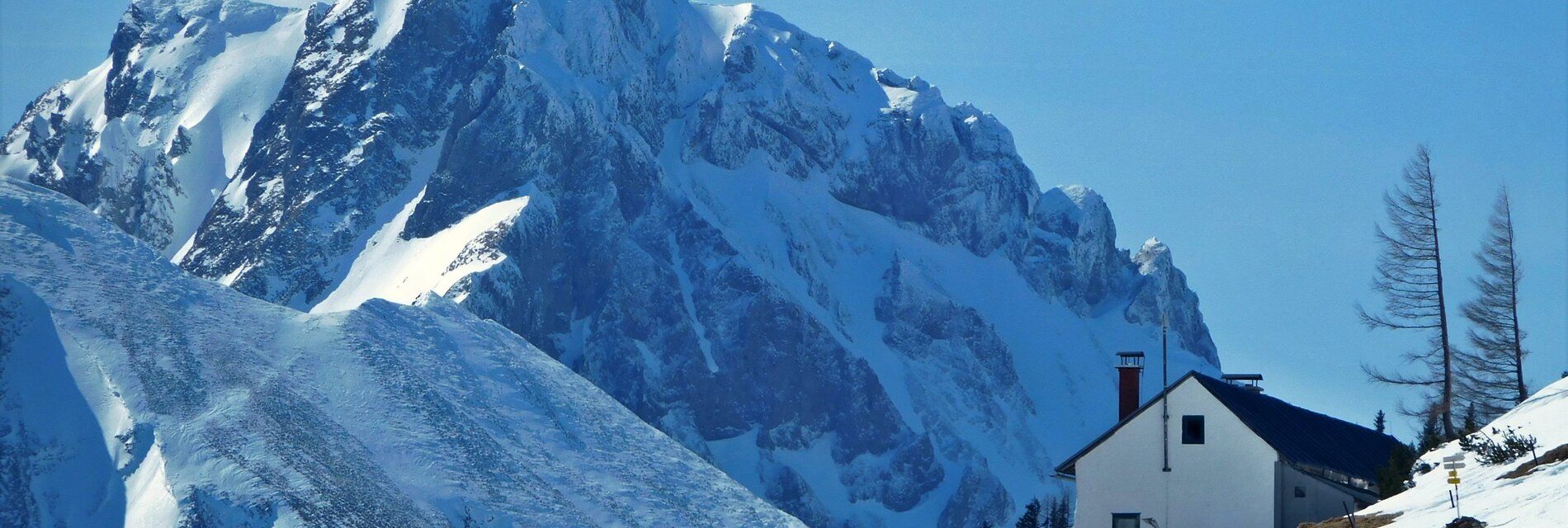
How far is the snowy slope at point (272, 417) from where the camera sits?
2498 inches

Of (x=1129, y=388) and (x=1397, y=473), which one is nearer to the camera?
(x=1397, y=473)

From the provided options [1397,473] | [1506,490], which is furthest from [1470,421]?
[1506,490]

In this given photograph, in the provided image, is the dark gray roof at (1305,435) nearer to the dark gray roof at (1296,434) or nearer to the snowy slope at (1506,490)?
the dark gray roof at (1296,434)

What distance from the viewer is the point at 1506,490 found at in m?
22.4

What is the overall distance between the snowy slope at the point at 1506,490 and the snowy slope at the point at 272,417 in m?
42.2

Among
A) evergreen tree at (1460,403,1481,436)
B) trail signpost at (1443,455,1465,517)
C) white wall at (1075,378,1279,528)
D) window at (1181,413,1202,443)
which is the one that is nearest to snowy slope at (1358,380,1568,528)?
trail signpost at (1443,455,1465,517)

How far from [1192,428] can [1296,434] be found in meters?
2.85

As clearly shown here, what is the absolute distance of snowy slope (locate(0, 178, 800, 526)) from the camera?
208ft

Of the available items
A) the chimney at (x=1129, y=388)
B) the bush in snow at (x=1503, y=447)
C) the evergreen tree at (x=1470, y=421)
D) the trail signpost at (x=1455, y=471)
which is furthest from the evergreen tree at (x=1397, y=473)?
the chimney at (x=1129, y=388)

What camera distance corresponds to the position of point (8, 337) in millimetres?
68375

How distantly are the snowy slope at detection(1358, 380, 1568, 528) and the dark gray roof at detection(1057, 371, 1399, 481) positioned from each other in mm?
10239

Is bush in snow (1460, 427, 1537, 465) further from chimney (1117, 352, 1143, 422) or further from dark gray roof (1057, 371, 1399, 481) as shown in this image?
chimney (1117, 352, 1143, 422)

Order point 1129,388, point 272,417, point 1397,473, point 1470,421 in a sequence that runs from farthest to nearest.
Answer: point 272,417
point 1129,388
point 1397,473
point 1470,421

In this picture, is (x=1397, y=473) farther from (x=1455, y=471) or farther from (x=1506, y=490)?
(x=1506, y=490)
